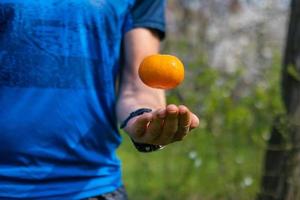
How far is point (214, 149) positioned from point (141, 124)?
2603 millimetres

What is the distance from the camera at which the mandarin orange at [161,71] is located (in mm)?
1754

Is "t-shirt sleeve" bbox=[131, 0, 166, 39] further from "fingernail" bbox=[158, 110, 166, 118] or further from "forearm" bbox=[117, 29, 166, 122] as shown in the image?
"fingernail" bbox=[158, 110, 166, 118]

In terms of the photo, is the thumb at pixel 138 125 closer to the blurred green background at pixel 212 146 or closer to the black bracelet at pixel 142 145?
the black bracelet at pixel 142 145

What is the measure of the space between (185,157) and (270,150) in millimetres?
1183

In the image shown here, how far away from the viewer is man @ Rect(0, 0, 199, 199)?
71.3 inches

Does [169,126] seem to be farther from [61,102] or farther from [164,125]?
[61,102]

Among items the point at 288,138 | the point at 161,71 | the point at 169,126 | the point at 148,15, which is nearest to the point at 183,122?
the point at 169,126

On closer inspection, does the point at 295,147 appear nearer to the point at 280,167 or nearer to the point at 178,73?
the point at 280,167

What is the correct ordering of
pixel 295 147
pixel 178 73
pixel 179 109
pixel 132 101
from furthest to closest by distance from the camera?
pixel 295 147 → pixel 132 101 → pixel 178 73 → pixel 179 109

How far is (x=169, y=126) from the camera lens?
1.59 m

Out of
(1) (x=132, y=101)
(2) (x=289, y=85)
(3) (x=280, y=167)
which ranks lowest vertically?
(3) (x=280, y=167)

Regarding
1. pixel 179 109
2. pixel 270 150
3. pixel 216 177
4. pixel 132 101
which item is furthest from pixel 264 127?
pixel 179 109

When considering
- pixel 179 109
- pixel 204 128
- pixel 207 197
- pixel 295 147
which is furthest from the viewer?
pixel 207 197

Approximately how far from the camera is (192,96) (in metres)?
4.61
